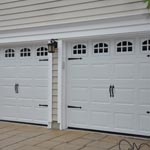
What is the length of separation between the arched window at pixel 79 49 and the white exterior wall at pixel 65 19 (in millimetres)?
380

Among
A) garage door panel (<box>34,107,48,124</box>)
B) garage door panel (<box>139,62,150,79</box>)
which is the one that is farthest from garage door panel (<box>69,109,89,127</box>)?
garage door panel (<box>139,62,150,79</box>)

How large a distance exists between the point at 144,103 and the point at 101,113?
1.04 m

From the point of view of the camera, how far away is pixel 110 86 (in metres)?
6.69

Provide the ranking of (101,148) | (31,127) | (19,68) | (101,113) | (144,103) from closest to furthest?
1. (101,148)
2. (144,103)
3. (101,113)
4. (31,127)
5. (19,68)

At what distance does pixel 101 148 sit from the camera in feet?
18.1

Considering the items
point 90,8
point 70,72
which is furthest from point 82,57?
point 90,8

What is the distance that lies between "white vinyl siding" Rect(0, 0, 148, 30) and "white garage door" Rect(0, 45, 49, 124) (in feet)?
2.45

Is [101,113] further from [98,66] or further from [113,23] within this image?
[113,23]

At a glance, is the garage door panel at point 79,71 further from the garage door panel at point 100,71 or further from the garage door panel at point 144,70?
the garage door panel at point 144,70

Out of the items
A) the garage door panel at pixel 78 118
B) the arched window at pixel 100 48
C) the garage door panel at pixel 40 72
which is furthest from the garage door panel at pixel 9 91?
the arched window at pixel 100 48

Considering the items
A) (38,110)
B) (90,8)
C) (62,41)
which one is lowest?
(38,110)

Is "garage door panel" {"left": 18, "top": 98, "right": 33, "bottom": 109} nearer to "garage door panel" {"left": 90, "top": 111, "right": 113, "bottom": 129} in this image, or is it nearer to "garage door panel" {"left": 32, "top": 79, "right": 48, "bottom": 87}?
"garage door panel" {"left": 32, "top": 79, "right": 48, "bottom": 87}

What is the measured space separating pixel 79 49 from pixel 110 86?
46.5 inches

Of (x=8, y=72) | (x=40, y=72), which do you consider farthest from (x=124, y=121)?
(x=8, y=72)
